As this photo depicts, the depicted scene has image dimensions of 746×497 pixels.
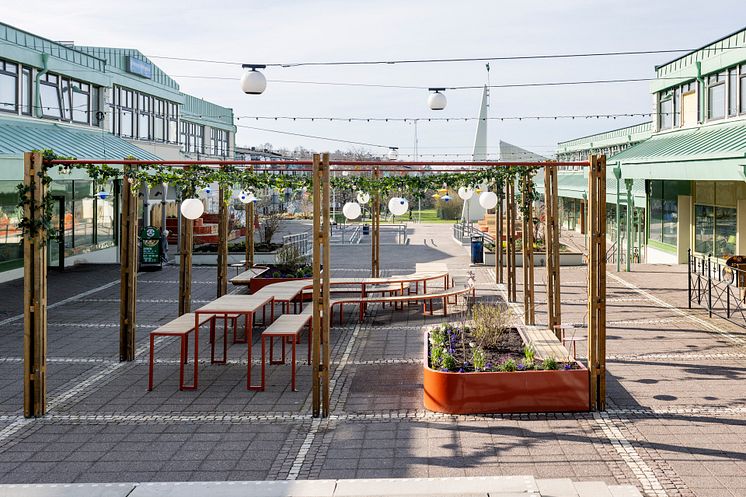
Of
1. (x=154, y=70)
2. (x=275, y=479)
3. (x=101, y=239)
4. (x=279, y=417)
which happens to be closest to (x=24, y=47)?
(x=101, y=239)

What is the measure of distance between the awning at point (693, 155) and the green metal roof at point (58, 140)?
14579mm


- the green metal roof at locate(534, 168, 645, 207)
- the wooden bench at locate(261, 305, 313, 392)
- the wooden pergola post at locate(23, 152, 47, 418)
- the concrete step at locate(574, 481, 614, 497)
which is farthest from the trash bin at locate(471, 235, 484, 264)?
the concrete step at locate(574, 481, 614, 497)

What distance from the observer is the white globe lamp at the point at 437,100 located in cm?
1508

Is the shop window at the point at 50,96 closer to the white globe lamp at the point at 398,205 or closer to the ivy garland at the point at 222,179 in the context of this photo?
the ivy garland at the point at 222,179

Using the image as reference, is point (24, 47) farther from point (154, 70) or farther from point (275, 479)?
point (275, 479)

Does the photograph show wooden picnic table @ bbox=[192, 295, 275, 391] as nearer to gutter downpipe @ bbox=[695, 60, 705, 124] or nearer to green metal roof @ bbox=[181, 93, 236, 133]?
gutter downpipe @ bbox=[695, 60, 705, 124]

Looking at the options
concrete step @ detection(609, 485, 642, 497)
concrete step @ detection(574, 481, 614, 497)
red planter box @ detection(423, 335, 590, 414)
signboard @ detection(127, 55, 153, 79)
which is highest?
signboard @ detection(127, 55, 153, 79)

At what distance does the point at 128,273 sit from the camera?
11477 millimetres

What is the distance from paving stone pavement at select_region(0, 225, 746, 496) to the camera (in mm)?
7223

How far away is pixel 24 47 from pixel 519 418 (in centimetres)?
1960

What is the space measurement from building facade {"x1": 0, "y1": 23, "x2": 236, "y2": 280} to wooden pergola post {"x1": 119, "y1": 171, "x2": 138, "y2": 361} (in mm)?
7235

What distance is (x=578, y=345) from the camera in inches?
498

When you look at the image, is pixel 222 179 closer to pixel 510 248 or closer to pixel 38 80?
pixel 510 248

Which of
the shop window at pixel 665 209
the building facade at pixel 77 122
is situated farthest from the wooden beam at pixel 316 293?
the shop window at pixel 665 209
